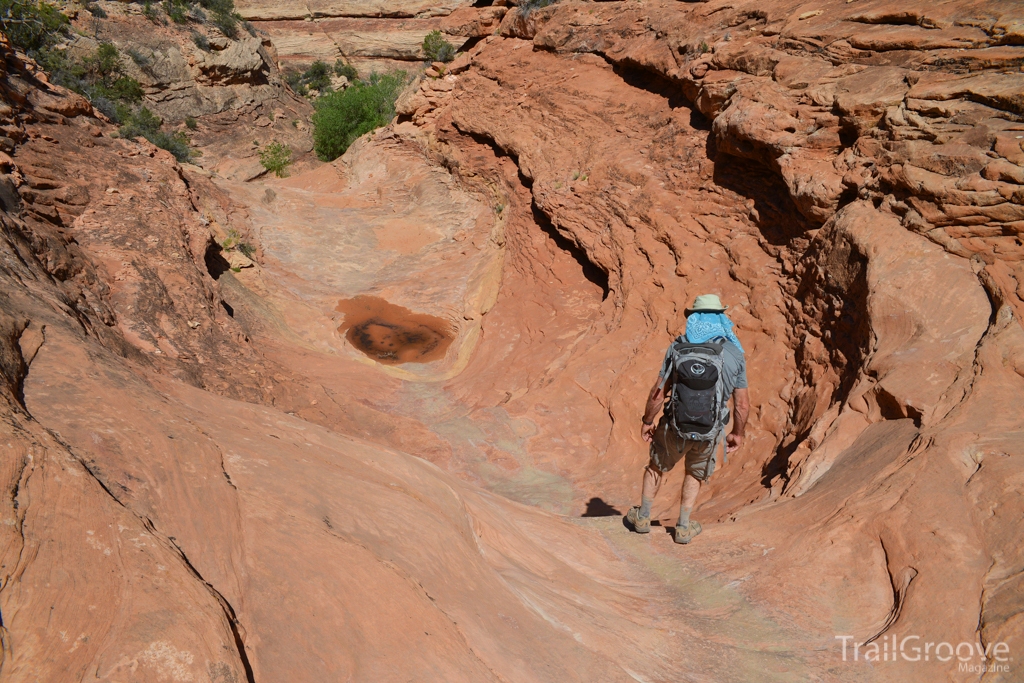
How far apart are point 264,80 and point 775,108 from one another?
27.5m

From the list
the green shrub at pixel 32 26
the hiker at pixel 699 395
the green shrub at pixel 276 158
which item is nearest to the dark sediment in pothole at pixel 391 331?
the hiker at pixel 699 395

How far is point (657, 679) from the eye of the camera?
3.10m

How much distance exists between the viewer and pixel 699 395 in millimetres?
4301

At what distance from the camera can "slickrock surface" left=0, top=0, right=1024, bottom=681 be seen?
2486 millimetres

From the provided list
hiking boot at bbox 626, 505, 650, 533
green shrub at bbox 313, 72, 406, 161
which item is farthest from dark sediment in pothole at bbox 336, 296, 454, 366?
green shrub at bbox 313, 72, 406, 161

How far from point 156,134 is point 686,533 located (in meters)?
20.5

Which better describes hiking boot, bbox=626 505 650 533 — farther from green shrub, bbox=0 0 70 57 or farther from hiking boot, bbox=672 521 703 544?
green shrub, bbox=0 0 70 57

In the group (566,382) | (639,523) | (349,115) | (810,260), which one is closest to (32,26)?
(349,115)

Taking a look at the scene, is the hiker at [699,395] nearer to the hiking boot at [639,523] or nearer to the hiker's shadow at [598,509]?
the hiking boot at [639,523]

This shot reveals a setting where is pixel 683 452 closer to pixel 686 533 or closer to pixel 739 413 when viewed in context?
pixel 739 413

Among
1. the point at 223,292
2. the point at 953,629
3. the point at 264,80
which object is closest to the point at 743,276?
the point at 953,629

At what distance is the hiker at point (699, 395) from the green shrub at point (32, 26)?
20592mm

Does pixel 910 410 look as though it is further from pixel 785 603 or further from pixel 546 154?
pixel 546 154

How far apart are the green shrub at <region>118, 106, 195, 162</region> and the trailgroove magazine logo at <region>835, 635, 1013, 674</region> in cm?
1775
